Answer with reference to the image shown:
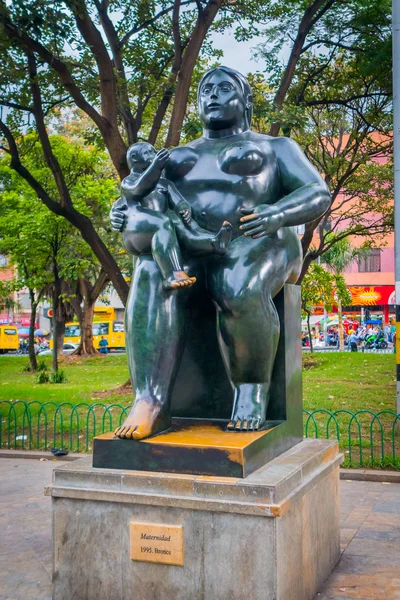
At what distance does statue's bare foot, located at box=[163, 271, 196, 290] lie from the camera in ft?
11.5

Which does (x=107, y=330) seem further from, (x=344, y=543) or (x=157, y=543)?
(x=157, y=543)

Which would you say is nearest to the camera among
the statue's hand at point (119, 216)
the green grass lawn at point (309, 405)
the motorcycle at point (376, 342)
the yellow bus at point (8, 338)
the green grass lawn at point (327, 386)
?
the statue's hand at point (119, 216)

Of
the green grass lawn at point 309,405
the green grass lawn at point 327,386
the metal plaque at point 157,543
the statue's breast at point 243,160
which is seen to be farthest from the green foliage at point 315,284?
the metal plaque at point 157,543

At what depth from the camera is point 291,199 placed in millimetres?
3691

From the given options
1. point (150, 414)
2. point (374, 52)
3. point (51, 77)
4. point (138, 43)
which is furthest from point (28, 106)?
point (150, 414)

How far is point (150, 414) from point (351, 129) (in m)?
16.3

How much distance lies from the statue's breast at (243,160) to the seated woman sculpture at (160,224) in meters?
0.33

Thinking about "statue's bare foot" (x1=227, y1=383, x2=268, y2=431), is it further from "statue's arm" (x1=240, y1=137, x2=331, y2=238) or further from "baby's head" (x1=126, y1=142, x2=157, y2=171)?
"baby's head" (x1=126, y1=142, x2=157, y2=171)

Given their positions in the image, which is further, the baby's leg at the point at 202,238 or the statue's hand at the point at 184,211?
the statue's hand at the point at 184,211

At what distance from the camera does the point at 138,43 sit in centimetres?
1344

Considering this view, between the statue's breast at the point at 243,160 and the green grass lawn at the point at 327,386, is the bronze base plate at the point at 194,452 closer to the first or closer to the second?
the statue's breast at the point at 243,160

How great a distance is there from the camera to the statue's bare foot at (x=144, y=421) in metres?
3.47

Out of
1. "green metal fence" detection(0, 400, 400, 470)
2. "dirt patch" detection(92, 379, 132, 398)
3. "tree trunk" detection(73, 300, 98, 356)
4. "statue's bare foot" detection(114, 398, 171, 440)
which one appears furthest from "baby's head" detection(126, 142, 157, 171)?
"tree trunk" detection(73, 300, 98, 356)

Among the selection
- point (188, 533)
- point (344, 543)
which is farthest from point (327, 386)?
point (188, 533)
